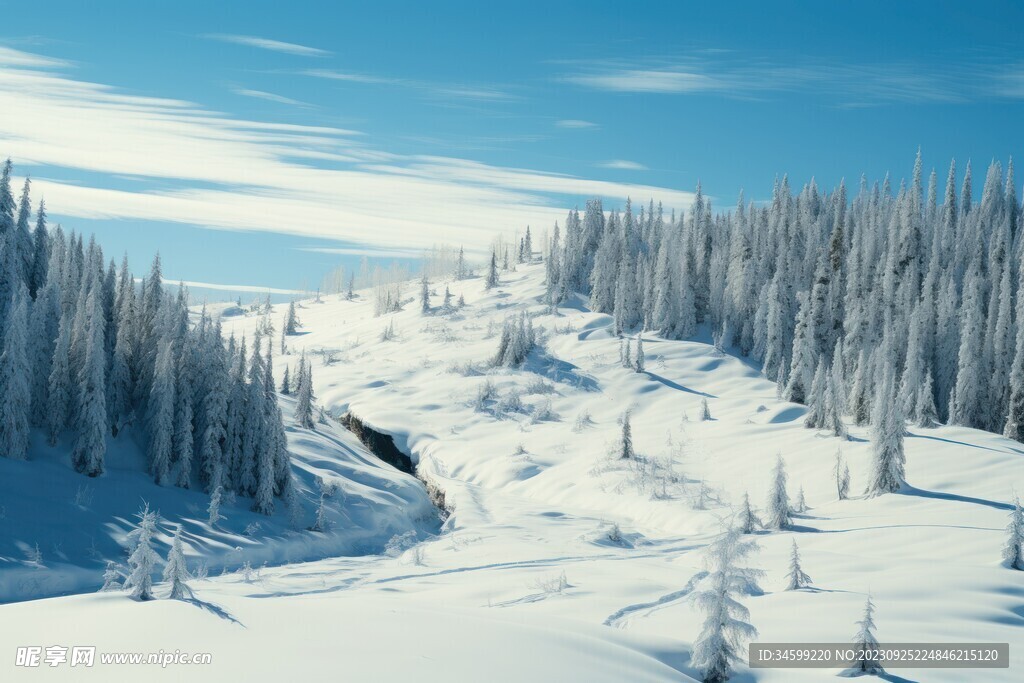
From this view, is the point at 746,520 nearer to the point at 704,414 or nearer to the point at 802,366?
the point at 704,414

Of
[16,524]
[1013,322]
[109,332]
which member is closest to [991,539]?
[16,524]

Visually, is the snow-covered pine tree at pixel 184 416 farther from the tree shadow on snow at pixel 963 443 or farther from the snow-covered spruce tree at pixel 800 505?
the tree shadow on snow at pixel 963 443

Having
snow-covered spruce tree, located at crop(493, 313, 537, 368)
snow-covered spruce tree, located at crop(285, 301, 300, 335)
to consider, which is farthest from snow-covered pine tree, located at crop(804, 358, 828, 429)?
snow-covered spruce tree, located at crop(285, 301, 300, 335)

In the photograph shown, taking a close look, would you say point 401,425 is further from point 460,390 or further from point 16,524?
point 16,524

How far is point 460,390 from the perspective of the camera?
95.3m

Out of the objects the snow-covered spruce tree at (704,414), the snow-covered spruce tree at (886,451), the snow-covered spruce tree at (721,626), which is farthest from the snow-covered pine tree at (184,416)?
the snow-covered spruce tree at (704,414)

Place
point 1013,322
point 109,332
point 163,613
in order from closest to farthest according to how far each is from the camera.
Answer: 1. point 163,613
2. point 109,332
3. point 1013,322

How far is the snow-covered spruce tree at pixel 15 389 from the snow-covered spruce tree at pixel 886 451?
44373mm

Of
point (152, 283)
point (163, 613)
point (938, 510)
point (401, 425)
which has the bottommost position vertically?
point (401, 425)

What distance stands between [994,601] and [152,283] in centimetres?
4968

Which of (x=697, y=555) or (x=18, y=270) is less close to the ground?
(x=18, y=270)

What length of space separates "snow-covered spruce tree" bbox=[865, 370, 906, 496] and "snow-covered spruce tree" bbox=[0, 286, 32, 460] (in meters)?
44.4

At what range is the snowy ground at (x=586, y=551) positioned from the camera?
594 inches

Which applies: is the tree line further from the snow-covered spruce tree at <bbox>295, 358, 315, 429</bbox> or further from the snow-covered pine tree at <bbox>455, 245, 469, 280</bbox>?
the snow-covered pine tree at <bbox>455, 245, 469, 280</bbox>
